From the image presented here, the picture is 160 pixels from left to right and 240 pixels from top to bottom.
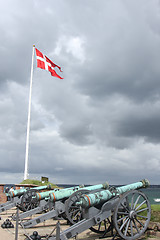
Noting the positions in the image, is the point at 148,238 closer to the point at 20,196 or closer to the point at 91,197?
the point at 91,197

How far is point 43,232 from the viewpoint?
32.0 ft

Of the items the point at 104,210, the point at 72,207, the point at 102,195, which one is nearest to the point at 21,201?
the point at 72,207

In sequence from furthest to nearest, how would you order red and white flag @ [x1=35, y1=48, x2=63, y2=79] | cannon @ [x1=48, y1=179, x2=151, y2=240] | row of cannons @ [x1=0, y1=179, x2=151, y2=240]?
1. red and white flag @ [x1=35, y1=48, x2=63, y2=79]
2. row of cannons @ [x1=0, y1=179, x2=151, y2=240]
3. cannon @ [x1=48, y1=179, x2=151, y2=240]

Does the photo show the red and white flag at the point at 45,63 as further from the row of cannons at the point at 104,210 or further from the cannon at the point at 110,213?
the cannon at the point at 110,213

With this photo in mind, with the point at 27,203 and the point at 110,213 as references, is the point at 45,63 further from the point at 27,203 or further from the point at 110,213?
the point at 110,213

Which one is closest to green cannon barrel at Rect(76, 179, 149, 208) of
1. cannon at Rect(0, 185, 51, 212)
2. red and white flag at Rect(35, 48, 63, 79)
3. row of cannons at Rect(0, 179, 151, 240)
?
row of cannons at Rect(0, 179, 151, 240)

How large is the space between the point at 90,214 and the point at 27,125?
64.3 feet

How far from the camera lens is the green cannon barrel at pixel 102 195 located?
8.05 meters

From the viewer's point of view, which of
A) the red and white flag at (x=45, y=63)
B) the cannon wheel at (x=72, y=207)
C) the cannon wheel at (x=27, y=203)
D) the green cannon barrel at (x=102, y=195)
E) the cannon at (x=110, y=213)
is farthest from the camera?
the red and white flag at (x=45, y=63)

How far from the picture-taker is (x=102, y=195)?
862 cm

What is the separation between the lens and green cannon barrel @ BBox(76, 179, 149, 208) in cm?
805

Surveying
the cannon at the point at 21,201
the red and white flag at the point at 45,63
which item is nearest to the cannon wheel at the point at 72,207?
the cannon at the point at 21,201

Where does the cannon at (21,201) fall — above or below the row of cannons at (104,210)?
above

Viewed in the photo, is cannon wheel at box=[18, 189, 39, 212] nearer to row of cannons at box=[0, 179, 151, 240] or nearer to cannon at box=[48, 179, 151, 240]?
row of cannons at box=[0, 179, 151, 240]
